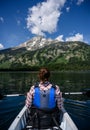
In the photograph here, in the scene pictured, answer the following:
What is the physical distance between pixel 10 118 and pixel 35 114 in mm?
10618

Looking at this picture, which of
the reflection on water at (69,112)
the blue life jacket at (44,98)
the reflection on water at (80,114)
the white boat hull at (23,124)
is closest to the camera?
the white boat hull at (23,124)

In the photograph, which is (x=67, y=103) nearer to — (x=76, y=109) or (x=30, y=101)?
(x=76, y=109)

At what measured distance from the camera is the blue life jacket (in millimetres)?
10867

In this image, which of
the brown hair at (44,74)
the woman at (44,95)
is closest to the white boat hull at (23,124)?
the woman at (44,95)

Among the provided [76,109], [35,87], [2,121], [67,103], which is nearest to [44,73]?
[35,87]

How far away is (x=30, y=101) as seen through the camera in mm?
11414

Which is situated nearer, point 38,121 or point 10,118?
point 38,121

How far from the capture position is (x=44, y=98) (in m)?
10.9

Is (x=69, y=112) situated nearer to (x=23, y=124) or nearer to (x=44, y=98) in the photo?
(x=23, y=124)

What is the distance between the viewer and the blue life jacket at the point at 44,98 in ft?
35.7

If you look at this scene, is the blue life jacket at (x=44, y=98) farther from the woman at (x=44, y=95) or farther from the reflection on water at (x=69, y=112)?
the reflection on water at (x=69, y=112)

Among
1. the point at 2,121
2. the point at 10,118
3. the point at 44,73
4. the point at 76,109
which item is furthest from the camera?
the point at 76,109

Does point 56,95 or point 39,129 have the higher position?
point 56,95

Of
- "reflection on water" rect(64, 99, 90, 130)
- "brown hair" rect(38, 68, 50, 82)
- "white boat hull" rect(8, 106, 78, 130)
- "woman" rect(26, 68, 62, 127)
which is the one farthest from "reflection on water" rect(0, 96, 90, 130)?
"brown hair" rect(38, 68, 50, 82)
